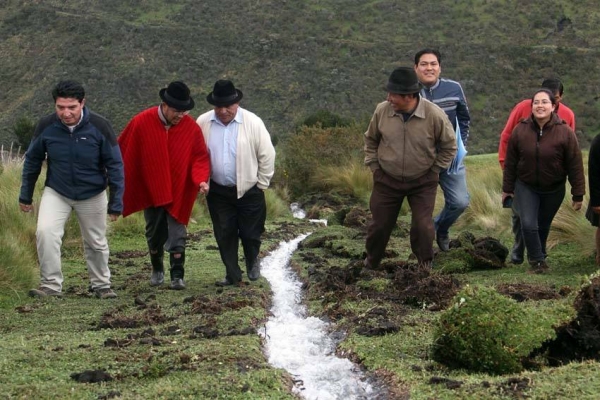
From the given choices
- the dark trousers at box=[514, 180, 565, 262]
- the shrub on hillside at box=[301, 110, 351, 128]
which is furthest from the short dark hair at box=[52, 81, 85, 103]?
the shrub on hillside at box=[301, 110, 351, 128]

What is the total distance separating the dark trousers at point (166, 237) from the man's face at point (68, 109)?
148 centimetres

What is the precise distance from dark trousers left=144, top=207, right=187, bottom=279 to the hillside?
117 feet

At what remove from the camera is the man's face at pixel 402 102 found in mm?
8680

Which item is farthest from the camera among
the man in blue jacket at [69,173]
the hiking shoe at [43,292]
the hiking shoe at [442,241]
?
the hiking shoe at [442,241]

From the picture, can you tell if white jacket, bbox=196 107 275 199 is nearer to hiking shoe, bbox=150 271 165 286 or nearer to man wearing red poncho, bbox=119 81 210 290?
man wearing red poncho, bbox=119 81 210 290

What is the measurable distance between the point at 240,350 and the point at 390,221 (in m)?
3.43

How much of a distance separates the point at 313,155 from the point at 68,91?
1829cm

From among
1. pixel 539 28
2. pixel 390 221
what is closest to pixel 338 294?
pixel 390 221

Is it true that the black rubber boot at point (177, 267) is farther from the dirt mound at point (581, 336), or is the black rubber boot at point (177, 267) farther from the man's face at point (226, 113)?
the dirt mound at point (581, 336)

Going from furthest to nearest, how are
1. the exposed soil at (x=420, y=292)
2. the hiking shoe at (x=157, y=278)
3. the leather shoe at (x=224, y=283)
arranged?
the hiking shoe at (x=157, y=278) < the leather shoe at (x=224, y=283) < the exposed soil at (x=420, y=292)

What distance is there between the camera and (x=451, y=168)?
10.4 m

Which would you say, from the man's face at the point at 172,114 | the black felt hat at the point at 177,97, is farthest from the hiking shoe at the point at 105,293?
the black felt hat at the point at 177,97

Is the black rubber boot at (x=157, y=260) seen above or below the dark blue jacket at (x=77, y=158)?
below

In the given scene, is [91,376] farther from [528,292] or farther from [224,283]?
[224,283]
